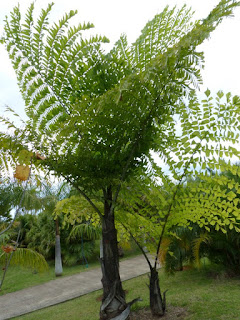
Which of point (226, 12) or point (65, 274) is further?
point (65, 274)

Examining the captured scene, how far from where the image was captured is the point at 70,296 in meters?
6.31

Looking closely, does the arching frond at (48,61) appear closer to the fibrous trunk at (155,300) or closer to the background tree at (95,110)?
the background tree at (95,110)

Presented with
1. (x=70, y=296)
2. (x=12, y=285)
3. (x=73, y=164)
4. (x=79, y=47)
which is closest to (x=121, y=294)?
(x=73, y=164)

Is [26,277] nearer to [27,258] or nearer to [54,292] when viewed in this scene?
[54,292]

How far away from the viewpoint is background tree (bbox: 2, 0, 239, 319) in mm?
2750

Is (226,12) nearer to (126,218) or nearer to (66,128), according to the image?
(66,128)

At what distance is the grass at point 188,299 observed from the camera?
11.6ft

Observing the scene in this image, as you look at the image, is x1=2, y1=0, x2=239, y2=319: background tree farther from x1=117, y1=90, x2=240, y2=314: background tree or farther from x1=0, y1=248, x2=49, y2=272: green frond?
x1=0, y1=248, x2=49, y2=272: green frond

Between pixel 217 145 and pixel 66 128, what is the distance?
1.46m

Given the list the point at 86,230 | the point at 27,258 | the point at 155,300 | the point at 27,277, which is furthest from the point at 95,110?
the point at 86,230

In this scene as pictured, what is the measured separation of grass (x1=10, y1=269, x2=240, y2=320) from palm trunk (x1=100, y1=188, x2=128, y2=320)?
95 centimetres

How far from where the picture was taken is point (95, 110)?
106 inches

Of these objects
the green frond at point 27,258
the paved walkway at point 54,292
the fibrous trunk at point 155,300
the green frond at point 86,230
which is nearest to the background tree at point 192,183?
the fibrous trunk at point 155,300

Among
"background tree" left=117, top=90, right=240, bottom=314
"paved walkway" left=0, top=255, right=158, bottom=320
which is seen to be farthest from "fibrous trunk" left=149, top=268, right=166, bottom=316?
"paved walkway" left=0, top=255, right=158, bottom=320
